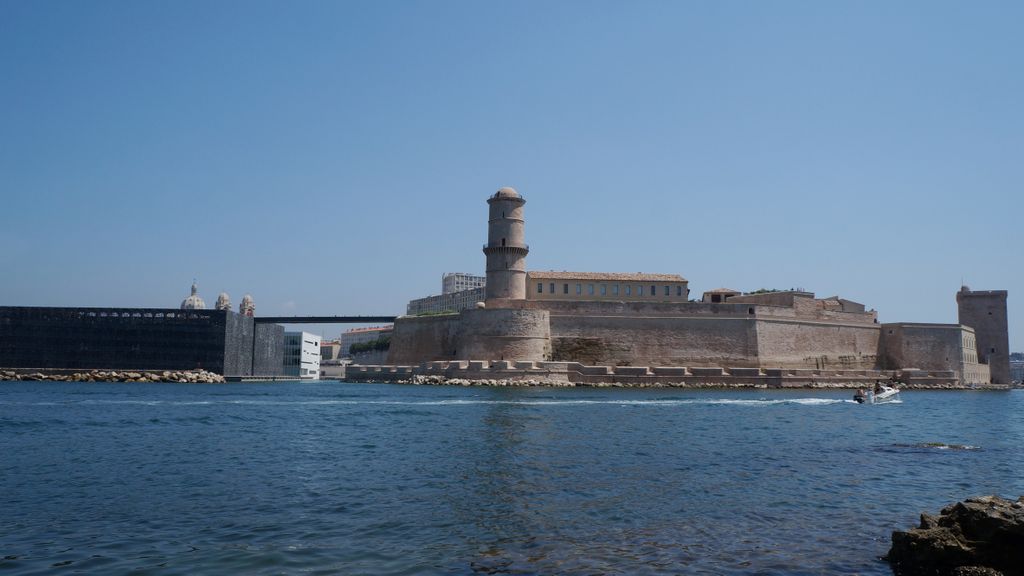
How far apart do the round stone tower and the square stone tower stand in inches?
1139

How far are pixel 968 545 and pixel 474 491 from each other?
526 cm

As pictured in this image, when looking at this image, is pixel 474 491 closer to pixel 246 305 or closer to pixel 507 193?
pixel 507 193

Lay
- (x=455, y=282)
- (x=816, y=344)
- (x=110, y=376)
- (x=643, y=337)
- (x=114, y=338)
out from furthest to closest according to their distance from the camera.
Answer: (x=455, y=282)
(x=114, y=338)
(x=110, y=376)
(x=816, y=344)
(x=643, y=337)

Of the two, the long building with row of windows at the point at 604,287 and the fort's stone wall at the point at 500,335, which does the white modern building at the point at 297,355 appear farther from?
the long building with row of windows at the point at 604,287

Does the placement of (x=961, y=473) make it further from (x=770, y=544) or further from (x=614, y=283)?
(x=614, y=283)

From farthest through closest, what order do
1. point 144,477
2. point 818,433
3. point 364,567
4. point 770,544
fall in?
1. point 818,433
2. point 144,477
3. point 770,544
4. point 364,567

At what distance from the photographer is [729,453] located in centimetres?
1362

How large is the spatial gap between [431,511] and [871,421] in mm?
16212

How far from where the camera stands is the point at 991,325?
49531 millimetres

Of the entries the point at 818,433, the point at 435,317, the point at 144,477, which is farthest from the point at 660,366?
the point at 144,477

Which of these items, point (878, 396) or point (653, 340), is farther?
point (653, 340)

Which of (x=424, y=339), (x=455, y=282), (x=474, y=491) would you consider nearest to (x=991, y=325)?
(x=424, y=339)

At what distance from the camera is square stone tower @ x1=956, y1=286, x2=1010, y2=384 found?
49438 mm

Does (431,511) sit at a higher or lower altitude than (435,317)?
lower
